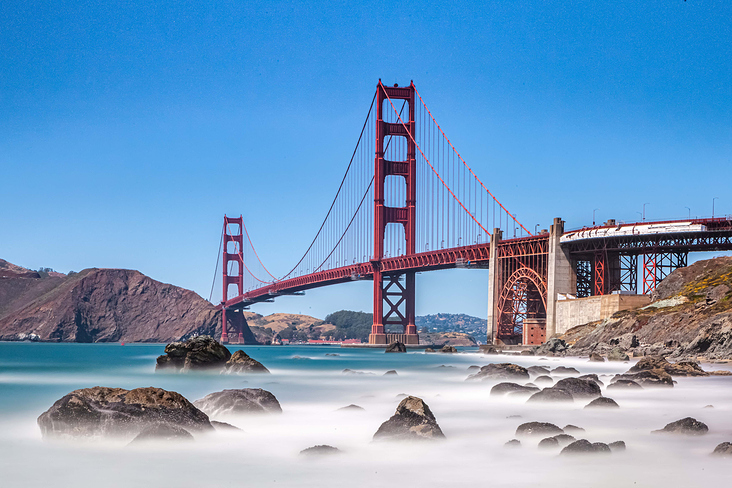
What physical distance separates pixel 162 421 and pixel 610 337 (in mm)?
33531

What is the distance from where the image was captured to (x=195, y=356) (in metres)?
26.0

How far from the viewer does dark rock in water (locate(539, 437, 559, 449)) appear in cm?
936

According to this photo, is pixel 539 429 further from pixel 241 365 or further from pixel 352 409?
pixel 241 365

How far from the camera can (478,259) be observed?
58.9m

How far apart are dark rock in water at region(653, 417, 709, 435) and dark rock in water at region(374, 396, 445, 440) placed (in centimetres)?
314

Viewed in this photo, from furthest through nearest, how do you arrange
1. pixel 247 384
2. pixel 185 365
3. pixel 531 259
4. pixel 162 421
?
pixel 531 259
pixel 185 365
pixel 247 384
pixel 162 421

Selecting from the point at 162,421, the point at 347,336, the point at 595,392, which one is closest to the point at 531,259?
the point at 595,392

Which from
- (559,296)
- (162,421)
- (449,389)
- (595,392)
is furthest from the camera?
(559,296)

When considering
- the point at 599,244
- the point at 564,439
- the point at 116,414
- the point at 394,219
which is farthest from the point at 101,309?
the point at 564,439

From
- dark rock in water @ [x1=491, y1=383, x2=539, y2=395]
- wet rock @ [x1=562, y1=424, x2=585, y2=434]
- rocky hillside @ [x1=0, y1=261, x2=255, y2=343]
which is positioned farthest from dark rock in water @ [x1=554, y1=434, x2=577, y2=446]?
rocky hillside @ [x1=0, y1=261, x2=255, y2=343]

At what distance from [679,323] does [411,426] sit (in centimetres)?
2869

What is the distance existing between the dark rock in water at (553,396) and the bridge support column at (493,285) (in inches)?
1661

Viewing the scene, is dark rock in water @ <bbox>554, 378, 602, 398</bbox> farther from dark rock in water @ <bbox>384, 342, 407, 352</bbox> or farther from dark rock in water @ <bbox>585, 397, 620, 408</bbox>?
dark rock in water @ <bbox>384, 342, 407, 352</bbox>

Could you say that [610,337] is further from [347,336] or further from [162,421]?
[347,336]
